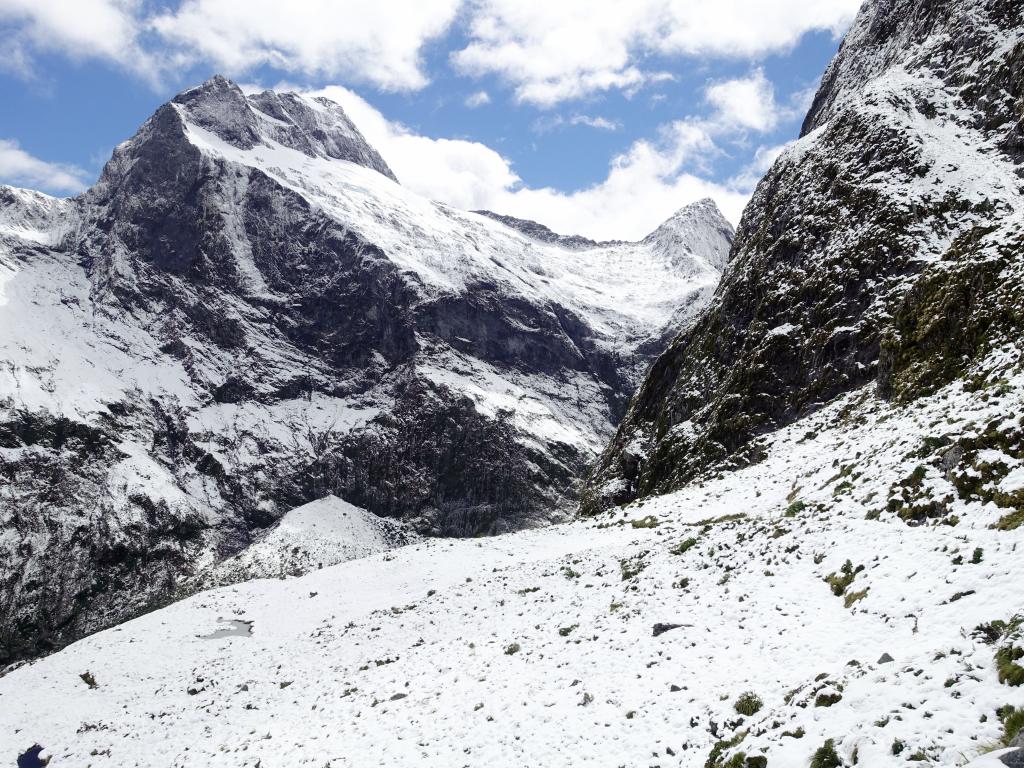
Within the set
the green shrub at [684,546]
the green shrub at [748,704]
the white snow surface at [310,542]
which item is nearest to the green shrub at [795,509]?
the green shrub at [684,546]

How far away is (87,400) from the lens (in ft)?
607

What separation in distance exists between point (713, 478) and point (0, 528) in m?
173

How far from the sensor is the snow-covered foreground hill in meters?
12.0

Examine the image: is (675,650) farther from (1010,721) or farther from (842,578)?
(1010,721)

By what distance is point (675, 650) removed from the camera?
1838 cm

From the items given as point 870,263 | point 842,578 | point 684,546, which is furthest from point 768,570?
point 870,263

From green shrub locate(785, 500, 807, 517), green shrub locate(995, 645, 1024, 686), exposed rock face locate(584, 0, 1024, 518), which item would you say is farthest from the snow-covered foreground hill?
exposed rock face locate(584, 0, 1024, 518)

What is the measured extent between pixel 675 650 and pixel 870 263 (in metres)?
40.7

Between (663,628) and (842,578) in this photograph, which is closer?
(842,578)

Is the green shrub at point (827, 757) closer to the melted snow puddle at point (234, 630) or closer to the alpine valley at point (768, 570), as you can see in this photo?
the alpine valley at point (768, 570)

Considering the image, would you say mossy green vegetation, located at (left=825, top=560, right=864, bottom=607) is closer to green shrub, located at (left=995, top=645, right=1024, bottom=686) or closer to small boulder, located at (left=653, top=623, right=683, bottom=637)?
small boulder, located at (left=653, top=623, right=683, bottom=637)

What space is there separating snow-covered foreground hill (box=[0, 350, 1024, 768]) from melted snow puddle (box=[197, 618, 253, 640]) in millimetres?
257

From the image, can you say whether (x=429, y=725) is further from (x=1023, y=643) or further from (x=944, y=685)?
(x=1023, y=643)

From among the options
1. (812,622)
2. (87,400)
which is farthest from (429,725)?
(87,400)
